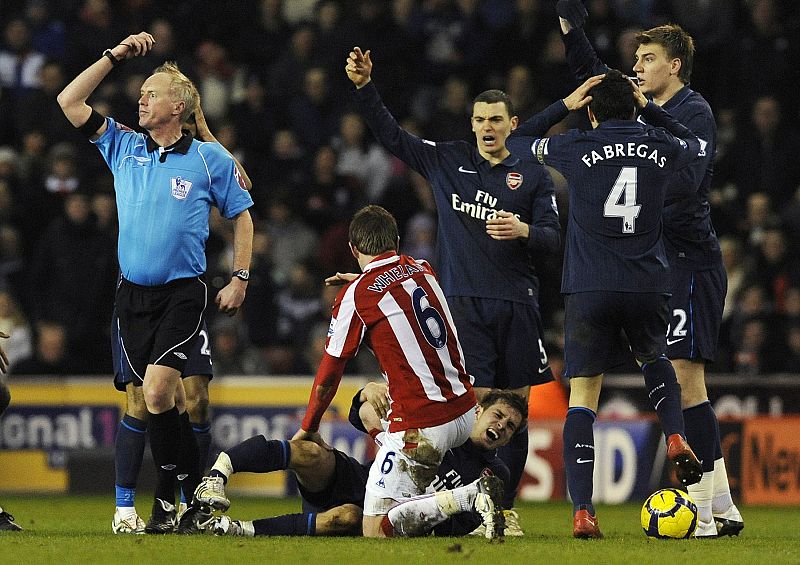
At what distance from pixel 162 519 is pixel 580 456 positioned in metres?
2.31

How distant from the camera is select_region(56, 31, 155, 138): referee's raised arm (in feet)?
26.9

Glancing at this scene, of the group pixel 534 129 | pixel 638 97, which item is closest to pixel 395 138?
Result: pixel 534 129

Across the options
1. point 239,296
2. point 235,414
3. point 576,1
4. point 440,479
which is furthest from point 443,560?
point 235,414

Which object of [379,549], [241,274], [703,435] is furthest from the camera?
[703,435]

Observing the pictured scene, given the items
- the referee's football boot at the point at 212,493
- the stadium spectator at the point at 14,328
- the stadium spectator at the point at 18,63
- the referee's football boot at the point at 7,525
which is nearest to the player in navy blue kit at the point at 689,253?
the referee's football boot at the point at 212,493

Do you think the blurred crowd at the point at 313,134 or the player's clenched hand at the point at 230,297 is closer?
the player's clenched hand at the point at 230,297

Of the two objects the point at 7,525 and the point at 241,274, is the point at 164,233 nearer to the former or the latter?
the point at 241,274

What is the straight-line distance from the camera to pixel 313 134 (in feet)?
55.1

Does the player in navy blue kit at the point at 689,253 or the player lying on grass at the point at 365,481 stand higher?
the player in navy blue kit at the point at 689,253

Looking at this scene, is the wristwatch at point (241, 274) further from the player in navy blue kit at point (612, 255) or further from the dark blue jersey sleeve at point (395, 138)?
the player in navy blue kit at point (612, 255)

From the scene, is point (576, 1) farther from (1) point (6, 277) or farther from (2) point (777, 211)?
(1) point (6, 277)

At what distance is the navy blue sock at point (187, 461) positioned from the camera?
826cm

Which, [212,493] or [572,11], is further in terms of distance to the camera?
[572,11]

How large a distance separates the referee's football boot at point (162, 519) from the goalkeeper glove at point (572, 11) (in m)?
3.65
